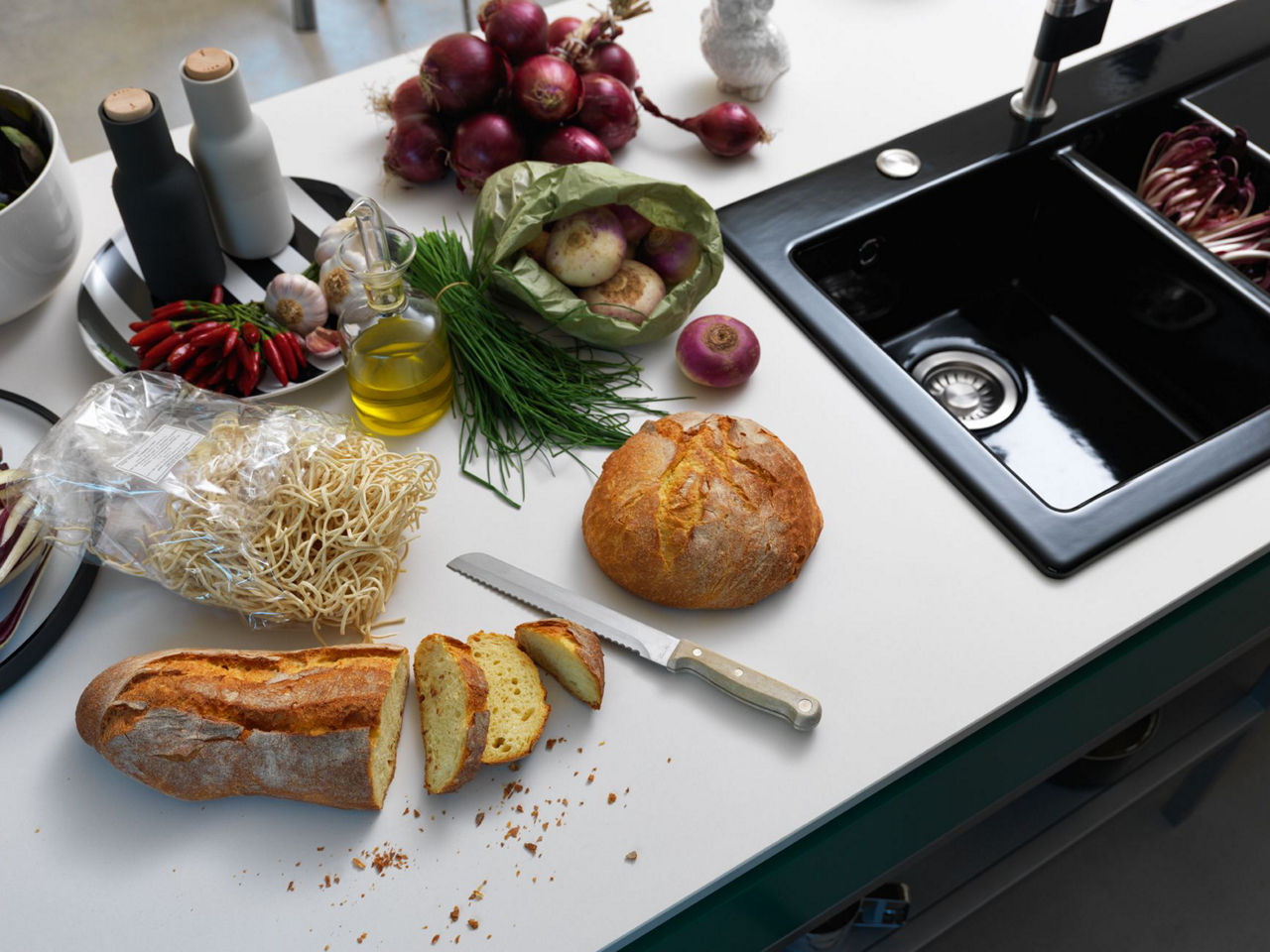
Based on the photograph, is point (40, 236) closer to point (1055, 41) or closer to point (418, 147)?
point (418, 147)

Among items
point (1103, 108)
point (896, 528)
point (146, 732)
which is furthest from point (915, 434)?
point (146, 732)

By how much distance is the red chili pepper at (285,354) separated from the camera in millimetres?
1054

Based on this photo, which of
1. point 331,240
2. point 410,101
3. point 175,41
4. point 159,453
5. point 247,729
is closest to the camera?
point 247,729

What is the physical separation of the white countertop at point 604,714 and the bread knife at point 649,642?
18 mm

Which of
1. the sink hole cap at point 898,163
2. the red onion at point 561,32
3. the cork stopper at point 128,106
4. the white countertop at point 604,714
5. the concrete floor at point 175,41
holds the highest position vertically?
the cork stopper at point 128,106

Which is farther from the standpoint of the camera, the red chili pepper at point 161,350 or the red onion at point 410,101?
the red onion at point 410,101

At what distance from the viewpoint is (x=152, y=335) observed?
3.43 feet

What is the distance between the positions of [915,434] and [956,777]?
316mm

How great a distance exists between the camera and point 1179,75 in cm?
138

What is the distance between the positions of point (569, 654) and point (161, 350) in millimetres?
515

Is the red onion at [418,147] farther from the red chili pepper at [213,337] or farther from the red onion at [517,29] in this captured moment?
the red chili pepper at [213,337]

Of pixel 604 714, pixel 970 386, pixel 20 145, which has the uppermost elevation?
pixel 20 145

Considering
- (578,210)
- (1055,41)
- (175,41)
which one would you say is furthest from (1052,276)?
(175,41)

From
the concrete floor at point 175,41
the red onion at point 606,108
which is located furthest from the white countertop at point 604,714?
the concrete floor at point 175,41
